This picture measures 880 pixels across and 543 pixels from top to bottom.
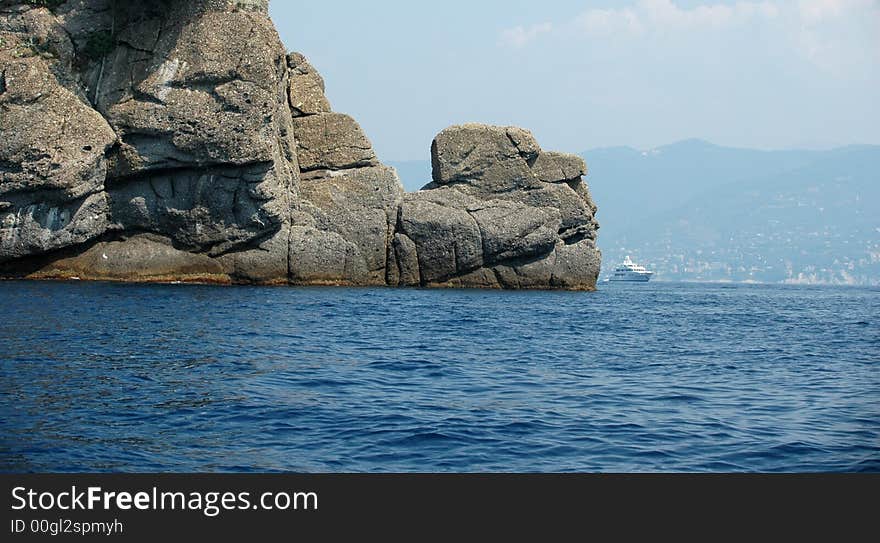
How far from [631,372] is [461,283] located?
4134 centimetres

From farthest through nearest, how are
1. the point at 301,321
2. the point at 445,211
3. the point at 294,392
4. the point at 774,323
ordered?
the point at 445,211 → the point at 774,323 → the point at 301,321 → the point at 294,392

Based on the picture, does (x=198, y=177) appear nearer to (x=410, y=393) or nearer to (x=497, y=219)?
(x=497, y=219)

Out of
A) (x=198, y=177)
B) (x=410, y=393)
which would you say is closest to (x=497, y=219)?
(x=198, y=177)

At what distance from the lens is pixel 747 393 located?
24953 millimetres

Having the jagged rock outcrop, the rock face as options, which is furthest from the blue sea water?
the jagged rock outcrop

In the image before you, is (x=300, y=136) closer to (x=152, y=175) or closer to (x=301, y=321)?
(x=152, y=175)

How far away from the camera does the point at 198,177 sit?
61156 millimetres

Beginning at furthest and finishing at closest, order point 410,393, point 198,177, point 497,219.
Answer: point 497,219 → point 198,177 → point 410,393

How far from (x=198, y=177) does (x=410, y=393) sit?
1609 inches

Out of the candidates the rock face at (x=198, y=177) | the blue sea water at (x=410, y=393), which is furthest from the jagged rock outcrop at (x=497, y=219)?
the blue sea water at (x=410, y=393)

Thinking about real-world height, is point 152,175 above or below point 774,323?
above

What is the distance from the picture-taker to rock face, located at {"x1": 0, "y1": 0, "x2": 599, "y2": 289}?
186 ft
